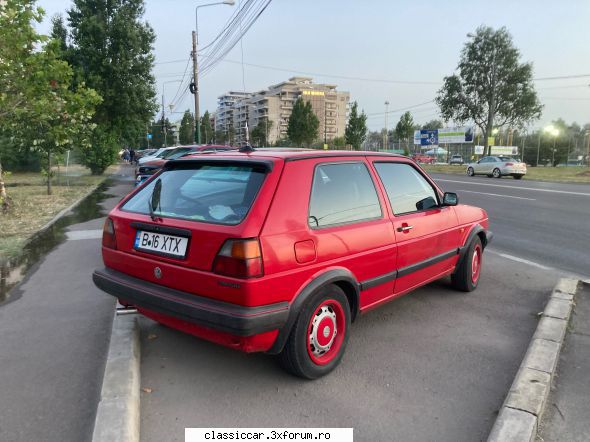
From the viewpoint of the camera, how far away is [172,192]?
3.54m

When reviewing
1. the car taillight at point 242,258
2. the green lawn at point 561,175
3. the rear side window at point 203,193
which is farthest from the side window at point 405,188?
the green lawn at point 561,175

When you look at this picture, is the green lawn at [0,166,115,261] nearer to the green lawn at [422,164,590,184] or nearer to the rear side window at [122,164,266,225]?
the rear side window at [122,164,266,225]

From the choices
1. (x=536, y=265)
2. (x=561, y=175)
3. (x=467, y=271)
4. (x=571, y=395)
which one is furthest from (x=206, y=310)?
(x=561, y=175)

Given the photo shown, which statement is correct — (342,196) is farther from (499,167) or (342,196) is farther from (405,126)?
(405,126)

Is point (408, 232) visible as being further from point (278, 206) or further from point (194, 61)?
point (194, 61)

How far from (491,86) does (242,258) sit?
45524 mm

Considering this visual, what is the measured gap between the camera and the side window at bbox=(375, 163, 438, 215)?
3.97m

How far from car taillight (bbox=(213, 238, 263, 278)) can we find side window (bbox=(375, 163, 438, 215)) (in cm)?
160

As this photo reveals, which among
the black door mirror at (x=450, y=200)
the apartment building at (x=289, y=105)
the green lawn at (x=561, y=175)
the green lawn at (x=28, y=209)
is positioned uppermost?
the apartment building at (x=289, y=105)

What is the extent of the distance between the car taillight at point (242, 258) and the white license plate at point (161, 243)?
1.26 feet

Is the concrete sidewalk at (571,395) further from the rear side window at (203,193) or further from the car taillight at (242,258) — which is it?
the rear side window at (203,193)

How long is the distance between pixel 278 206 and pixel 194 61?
2840 centimetres

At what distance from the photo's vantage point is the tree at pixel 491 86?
41.7 m

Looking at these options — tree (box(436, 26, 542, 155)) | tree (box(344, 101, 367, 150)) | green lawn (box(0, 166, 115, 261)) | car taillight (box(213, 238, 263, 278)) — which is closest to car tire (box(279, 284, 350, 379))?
car taillight (box(213, 238, 263, 278))
